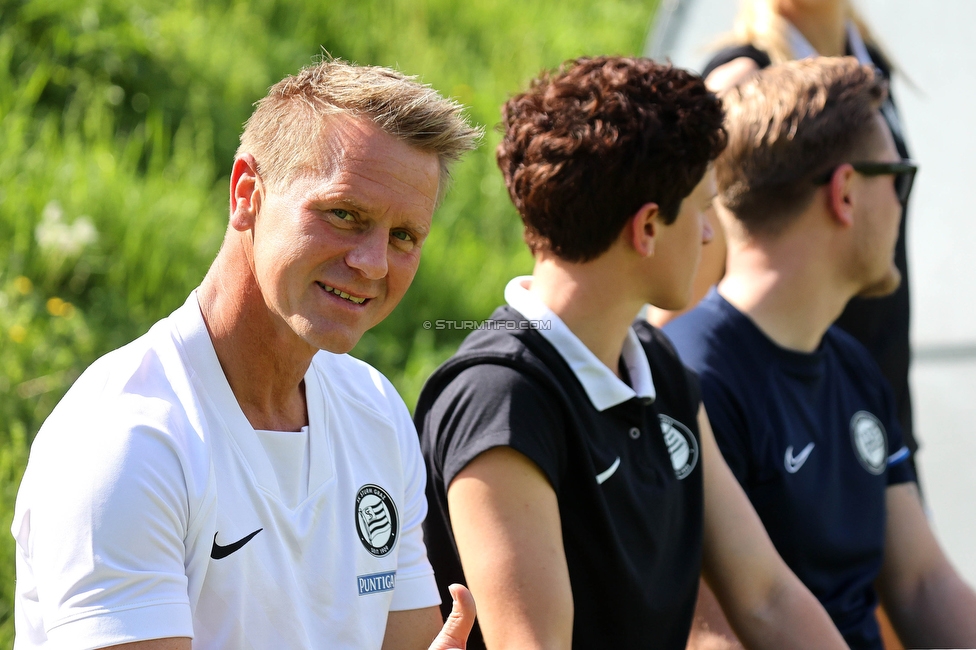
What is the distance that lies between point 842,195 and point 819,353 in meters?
0.43

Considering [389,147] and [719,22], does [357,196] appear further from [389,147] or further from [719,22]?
[719,22]

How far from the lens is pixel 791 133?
9.34 feet

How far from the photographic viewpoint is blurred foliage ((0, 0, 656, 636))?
380 centimetres

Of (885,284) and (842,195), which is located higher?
(842,195)

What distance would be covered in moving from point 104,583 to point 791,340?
6.39 ft

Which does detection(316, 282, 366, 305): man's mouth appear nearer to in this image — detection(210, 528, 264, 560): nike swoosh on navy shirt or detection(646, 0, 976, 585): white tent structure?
detection(210, 528, 264, 560): nike swoosh on navy shirt

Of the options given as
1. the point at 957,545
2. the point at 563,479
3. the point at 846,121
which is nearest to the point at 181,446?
the point at 563,479

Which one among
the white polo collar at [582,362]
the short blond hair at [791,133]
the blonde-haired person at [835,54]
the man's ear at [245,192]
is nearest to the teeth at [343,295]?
the man's ear at [245,192]

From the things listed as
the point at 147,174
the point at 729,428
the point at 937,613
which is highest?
the point at 147,174

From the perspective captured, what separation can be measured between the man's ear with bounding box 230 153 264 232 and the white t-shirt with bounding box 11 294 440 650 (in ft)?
0.51

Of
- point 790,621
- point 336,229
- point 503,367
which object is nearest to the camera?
point 336,229

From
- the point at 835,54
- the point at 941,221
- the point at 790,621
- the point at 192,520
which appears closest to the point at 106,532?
the point at 192,520

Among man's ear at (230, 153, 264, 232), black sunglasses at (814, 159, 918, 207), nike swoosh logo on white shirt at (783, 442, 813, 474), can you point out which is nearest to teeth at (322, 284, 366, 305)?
man's ear at (230, 153, 264, 232)

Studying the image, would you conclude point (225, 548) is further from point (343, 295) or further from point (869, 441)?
point (869, 441)
